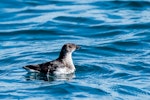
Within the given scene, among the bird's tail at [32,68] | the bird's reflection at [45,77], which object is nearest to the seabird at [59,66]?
the bird's tail at [32,68]

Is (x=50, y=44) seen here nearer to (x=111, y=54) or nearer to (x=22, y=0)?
(x=111, y=54)

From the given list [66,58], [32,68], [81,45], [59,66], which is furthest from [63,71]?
[81,45]

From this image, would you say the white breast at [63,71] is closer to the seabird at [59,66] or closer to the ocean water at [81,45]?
the seabird at [59,66]

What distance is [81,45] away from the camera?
24.1 m

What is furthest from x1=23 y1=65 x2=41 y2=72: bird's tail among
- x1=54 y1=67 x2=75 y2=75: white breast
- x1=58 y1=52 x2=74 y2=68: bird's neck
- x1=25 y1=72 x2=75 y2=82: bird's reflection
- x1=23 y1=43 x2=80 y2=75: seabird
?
x1=58 y1=52 x2=74 y2=68: bird's neck

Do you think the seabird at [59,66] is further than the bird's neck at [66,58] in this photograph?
No

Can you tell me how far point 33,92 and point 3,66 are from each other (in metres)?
3.69

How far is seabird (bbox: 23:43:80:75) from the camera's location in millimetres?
19219

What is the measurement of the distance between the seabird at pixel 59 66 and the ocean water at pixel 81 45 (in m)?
0.20

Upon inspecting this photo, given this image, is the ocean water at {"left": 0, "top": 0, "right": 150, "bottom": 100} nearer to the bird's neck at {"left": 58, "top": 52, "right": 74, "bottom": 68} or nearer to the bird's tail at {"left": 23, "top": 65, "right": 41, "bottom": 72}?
the bird's tail at {"left": 23, "top": 65, "right": 41, "bottom": 72}

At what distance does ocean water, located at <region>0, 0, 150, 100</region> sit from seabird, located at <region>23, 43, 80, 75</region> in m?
0.20

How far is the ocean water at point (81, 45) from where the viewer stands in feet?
58.2

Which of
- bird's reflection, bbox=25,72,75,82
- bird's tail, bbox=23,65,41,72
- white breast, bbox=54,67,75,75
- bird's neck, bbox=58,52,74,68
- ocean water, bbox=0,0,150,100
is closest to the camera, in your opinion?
ocean water, bbox=0,0,150,100

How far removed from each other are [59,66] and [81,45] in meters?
4.51
